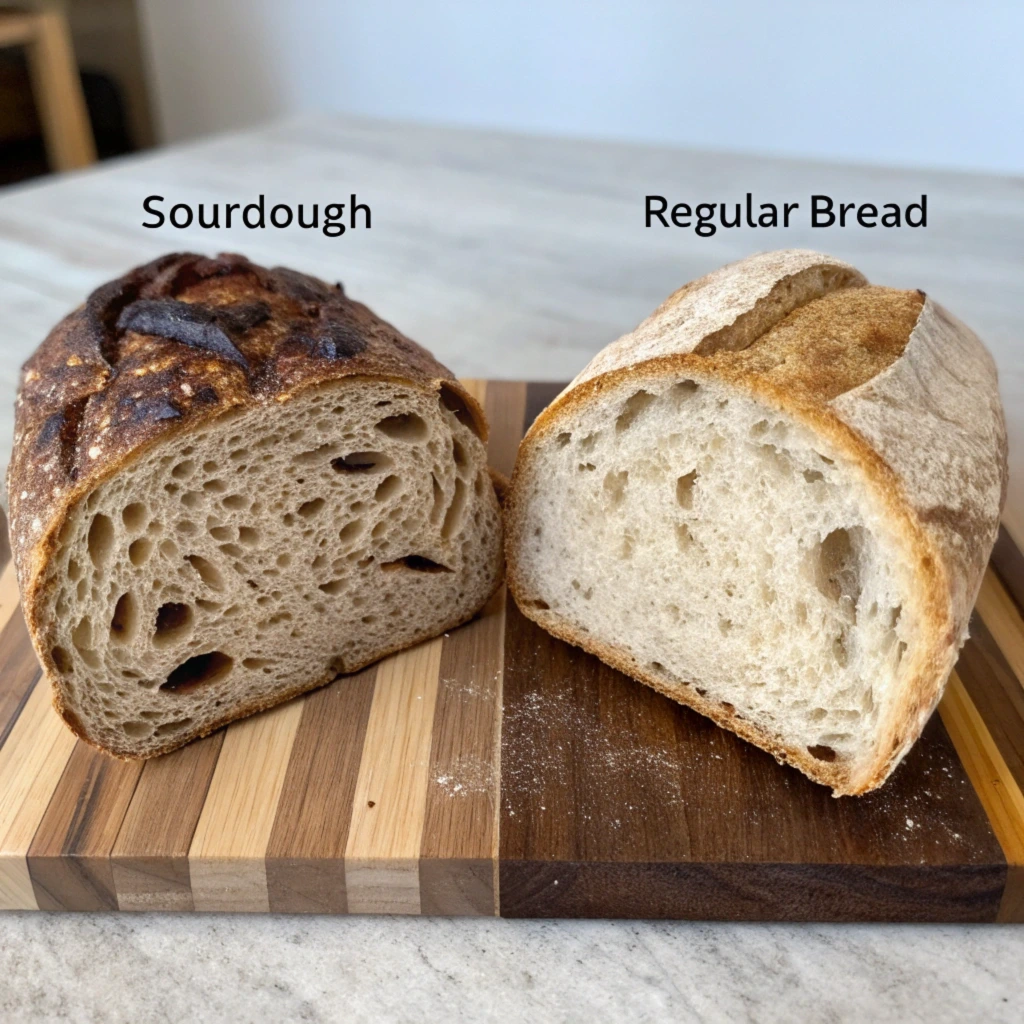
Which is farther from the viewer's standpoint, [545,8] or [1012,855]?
[545,8]

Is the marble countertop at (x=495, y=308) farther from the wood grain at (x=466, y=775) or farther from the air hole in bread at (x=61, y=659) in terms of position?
the air hole in bread at (x=61, y=659)

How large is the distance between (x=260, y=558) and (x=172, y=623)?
0.60 ft

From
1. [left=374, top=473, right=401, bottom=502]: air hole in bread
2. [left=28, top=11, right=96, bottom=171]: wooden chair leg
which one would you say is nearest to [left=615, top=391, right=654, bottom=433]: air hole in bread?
[left=374, top=473, right=401, bottom=502]: air hole in bread

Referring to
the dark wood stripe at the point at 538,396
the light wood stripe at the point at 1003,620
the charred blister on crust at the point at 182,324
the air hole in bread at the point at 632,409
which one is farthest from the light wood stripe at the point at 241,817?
the light wood stripe at the point at 1003,620

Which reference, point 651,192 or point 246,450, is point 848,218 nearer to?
point 651,192

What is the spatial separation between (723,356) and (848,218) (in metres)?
2.62

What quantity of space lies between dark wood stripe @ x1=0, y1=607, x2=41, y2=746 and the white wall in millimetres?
4322

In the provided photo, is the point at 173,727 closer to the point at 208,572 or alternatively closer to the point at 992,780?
the point at 208,572

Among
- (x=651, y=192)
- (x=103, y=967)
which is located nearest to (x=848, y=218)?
(x=651, y=192)

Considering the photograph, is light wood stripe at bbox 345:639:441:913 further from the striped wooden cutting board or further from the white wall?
the white wall

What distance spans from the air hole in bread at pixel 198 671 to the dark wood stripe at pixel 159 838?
0.14 metres

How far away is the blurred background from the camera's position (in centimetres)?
488

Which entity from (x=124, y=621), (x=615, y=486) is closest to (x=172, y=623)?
(x=124, y=621)

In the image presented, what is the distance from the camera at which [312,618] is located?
6.70 ft
